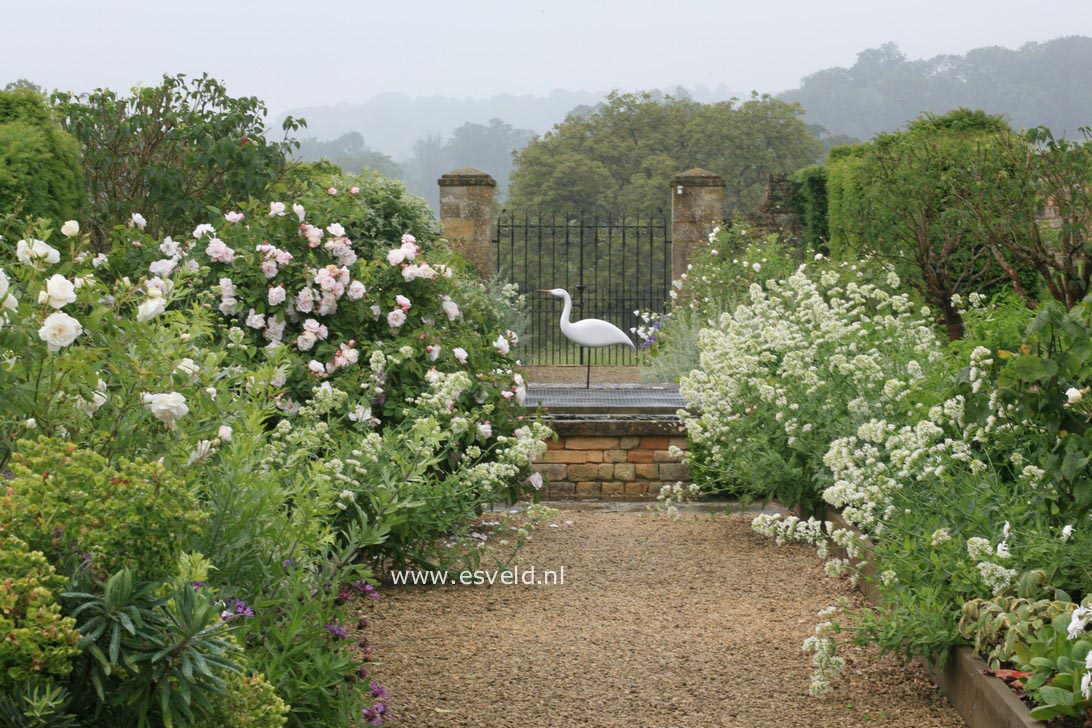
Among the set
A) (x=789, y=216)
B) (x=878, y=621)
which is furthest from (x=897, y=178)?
(x=789, y=216)

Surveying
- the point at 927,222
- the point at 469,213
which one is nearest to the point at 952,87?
the point at 469,213

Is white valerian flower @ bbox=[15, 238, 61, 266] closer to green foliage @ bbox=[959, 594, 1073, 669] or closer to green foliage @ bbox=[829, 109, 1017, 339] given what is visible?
green foliage @ bbox=[959, 594, 1073, 669]

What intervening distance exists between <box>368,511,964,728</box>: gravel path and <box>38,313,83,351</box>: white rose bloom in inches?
57.7

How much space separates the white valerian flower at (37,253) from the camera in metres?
2.68

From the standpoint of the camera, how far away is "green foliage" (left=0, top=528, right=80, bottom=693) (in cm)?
179

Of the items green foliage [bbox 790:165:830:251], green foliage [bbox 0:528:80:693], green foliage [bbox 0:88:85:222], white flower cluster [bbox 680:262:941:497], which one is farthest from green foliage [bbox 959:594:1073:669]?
green foliage [bbox 790:165:830:251]

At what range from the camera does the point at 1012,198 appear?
24.2 feet

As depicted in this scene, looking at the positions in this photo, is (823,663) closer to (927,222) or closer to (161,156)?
(927,222)

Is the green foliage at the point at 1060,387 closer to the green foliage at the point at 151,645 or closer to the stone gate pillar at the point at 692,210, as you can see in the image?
the green foliage at the point at 151,645

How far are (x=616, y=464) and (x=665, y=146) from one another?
25668 mm

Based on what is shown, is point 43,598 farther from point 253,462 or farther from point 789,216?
point 789,216

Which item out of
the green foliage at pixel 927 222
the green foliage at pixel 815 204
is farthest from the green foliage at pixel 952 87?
the green foliage at pixel 927 222

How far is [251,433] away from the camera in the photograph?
9.43 feet

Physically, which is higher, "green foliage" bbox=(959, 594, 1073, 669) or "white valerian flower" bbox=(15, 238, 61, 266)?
"white valerian flower" bbox=(15, 238, 61, 266)
